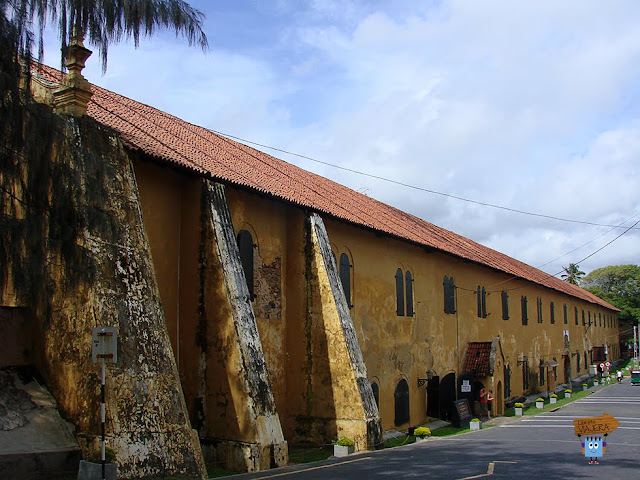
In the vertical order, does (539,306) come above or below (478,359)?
above

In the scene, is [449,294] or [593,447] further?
[449,294]

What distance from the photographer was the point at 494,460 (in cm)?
1299

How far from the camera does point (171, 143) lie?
14969 mm

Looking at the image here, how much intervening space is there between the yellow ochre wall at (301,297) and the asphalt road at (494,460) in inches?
99.5

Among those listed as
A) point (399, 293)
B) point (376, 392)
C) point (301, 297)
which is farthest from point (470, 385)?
point (301, 297)

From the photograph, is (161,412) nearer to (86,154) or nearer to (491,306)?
(86,154)

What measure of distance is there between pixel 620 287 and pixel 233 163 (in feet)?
270

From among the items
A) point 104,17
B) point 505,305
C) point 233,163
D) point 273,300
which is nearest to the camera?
point 104,17

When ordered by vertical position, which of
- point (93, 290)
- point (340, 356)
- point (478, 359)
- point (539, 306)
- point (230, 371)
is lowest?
point (478, 359)

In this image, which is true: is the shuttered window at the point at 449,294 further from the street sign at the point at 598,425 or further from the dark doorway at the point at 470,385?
the street sign at the point at 598,425

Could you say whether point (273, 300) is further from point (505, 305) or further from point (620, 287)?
point (620, 287)

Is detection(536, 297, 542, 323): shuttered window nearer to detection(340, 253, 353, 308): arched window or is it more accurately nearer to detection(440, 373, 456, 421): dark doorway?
detection(440, 373, 456, 421): dark doorway

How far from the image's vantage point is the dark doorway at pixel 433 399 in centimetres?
2278

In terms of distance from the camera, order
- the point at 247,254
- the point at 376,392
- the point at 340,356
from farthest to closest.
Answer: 1. the point at 376,392
2. the point at 340,356
3. the point at 247,254
